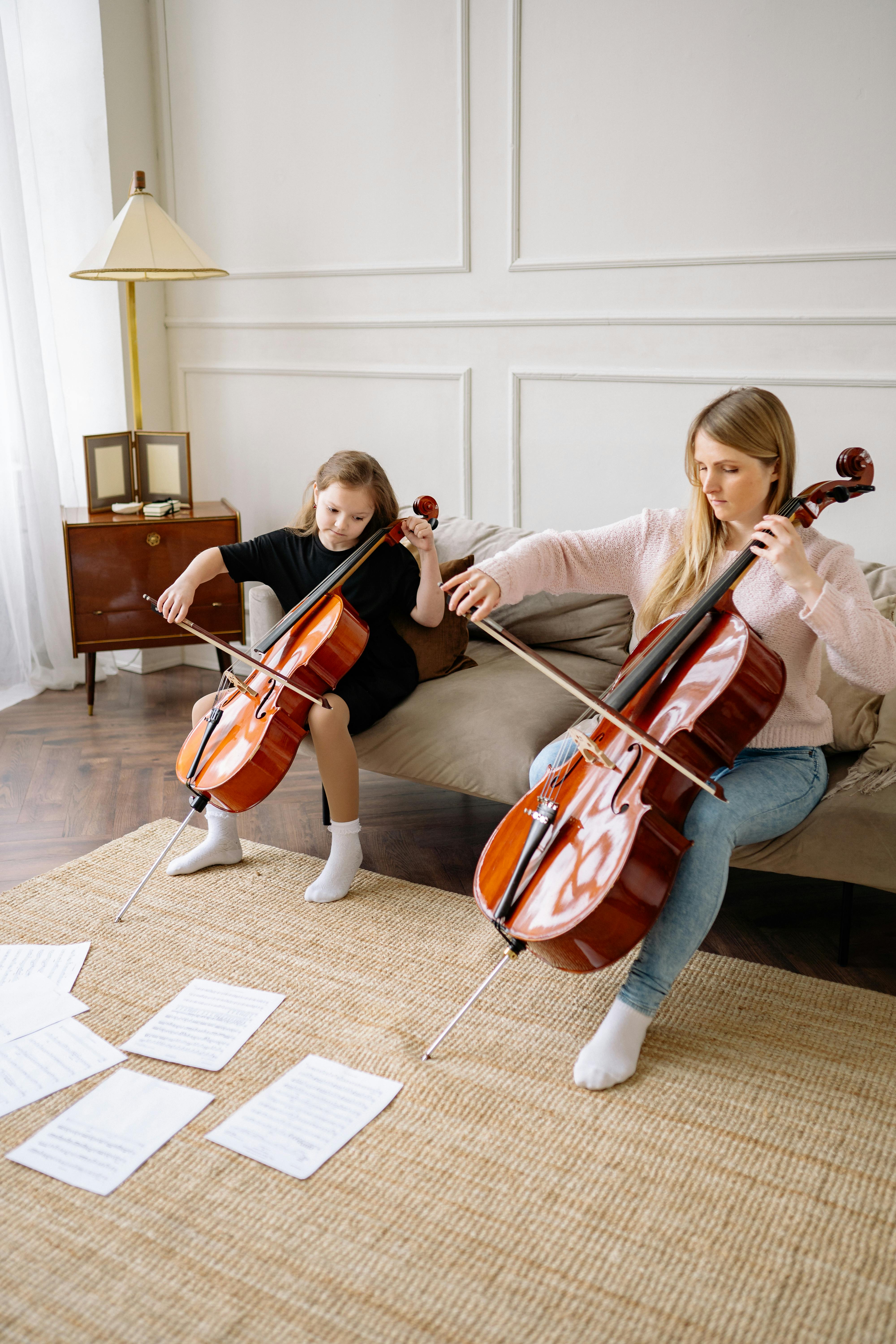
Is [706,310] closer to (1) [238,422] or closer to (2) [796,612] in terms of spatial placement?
(2) [796,612]

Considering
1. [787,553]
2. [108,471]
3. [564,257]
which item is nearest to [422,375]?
[564,257]

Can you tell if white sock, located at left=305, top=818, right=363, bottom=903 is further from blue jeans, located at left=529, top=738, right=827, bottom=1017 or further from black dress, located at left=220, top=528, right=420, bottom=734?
blue jeans, located at left=529, top=738, right=827, bottom=1017

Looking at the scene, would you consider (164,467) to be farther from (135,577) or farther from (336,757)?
(336,757)

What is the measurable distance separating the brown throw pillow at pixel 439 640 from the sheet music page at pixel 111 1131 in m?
1.10

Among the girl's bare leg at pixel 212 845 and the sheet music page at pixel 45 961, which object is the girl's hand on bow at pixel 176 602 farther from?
the sheet music page at pixel 45 961

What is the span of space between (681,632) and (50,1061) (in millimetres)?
1195

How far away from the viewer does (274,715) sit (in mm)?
1986

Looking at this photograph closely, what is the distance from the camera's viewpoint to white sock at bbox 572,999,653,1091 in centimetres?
164

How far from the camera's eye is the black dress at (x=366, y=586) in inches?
92.7

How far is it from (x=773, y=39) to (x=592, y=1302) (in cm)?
273

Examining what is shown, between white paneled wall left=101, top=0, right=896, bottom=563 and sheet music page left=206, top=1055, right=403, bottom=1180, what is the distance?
1.89 meters

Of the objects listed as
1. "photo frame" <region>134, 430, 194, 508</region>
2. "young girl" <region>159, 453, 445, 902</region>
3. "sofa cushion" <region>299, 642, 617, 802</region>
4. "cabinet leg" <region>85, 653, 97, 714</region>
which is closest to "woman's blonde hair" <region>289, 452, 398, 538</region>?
"young girl" <region>159, 453, 445, 902</region>

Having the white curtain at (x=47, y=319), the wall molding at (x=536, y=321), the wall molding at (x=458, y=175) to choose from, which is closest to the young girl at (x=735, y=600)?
the wall molding at (x=536, y=321)

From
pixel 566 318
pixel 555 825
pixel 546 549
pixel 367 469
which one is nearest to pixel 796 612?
pixel 546 549
